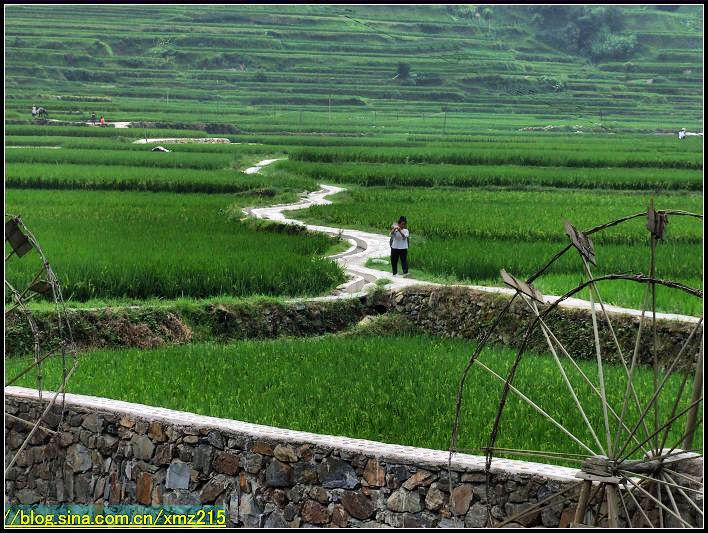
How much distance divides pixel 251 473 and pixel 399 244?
6.64m

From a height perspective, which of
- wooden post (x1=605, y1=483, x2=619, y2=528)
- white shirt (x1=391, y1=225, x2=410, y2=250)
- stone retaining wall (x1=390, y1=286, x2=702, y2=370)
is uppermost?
wooden post (x1=605, y1=483, x2=619, y2=528)

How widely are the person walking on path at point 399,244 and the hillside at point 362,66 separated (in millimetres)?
37481

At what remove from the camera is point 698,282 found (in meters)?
12.6

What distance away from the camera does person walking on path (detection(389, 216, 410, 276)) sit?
14047mm

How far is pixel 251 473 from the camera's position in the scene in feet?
25.9

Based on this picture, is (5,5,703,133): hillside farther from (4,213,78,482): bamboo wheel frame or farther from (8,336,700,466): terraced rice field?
(8,336,700,466): terraced rice field

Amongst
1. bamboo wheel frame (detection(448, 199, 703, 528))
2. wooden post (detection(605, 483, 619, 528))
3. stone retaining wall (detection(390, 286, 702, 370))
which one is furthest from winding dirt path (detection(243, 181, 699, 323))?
wooden post (detection(605, 483, 619, 528))

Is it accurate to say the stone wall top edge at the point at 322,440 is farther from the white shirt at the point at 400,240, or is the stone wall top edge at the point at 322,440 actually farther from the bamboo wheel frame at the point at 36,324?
the white shirt at the point at 400,240

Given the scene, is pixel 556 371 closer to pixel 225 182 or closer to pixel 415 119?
pixel 225 182

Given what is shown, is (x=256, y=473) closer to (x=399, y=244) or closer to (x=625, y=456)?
(x=625, y=456)

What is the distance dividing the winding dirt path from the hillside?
3130 centimetres

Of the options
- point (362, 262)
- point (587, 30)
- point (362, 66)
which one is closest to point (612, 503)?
point (362, 262)

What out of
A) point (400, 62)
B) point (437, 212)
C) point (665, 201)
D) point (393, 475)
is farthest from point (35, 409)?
point (400, 62)

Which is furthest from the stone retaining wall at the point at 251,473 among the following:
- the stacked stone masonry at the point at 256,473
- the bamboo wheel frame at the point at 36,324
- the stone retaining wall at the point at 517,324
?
the stone retaining wall at the point at 517,324
